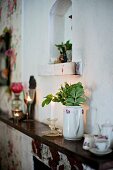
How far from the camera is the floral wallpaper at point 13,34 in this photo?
2718 mm

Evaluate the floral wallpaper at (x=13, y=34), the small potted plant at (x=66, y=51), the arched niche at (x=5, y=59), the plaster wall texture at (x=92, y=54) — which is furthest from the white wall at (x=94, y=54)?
the arched niche at (x=5, y=59)

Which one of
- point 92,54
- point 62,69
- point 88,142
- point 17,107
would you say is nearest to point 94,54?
point 92,54

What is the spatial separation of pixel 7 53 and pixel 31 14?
0.75m

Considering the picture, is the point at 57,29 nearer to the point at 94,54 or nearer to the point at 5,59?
the point at 94,54

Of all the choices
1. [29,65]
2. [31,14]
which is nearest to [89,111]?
[29,65]

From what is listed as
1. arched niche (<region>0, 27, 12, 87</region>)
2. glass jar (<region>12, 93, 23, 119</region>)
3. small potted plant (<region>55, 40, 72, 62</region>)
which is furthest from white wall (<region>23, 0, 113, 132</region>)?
arched niche (<region>0, 27, 12, 87</region>)

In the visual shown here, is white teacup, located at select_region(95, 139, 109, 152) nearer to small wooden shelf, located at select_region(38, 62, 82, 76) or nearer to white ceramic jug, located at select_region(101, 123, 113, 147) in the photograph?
white ceramic jug, located at select_region(101, 123, 113, 147)

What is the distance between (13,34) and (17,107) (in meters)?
0.92

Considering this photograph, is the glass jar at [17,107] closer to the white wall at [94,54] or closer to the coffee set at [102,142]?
the white wall at [94,54]

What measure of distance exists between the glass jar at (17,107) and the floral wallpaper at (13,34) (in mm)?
262

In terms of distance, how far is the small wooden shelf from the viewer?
174cm

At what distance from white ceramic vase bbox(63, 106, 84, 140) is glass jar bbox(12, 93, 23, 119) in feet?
3.13

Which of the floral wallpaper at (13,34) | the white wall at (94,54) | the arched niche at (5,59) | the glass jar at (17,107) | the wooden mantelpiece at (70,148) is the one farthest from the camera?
the arched niche at (5,59)

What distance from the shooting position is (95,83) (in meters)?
1.60
